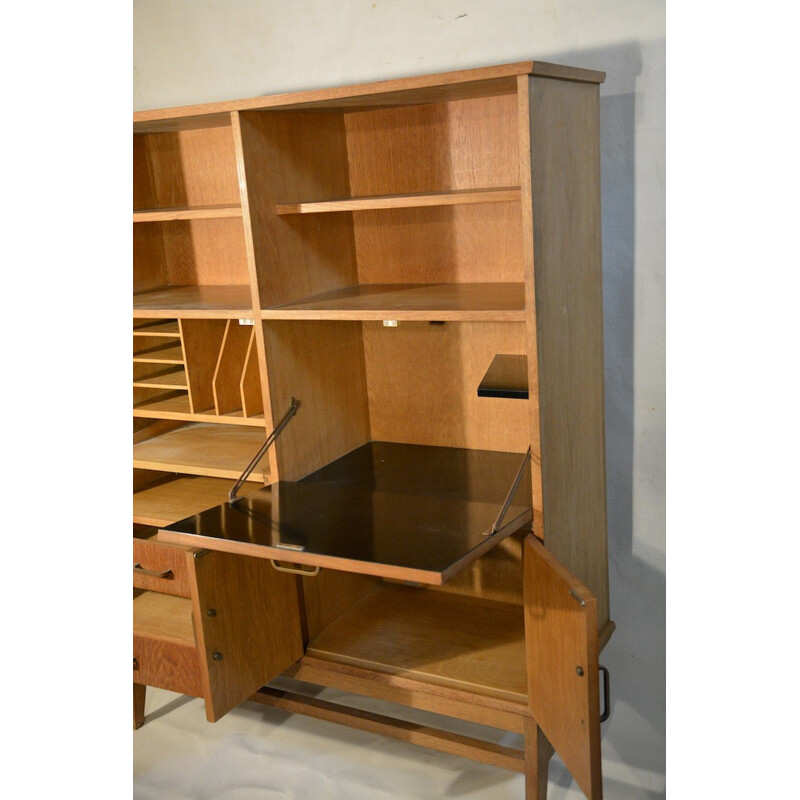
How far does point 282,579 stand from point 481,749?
28.8 inches

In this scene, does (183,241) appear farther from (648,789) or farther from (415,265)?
(648,789)

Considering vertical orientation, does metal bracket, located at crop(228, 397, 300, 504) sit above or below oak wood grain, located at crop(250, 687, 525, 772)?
above

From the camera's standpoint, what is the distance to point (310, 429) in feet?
8.41

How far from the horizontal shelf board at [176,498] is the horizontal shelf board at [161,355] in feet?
1.58

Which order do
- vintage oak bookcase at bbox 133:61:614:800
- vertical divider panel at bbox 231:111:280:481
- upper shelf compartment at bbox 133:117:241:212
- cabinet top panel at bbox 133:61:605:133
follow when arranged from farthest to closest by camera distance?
1. upper shelf compartment at bbox 133:117:241:212
2. vertical divider panel at bbox 231:111:280:481
3. vintage oak bookcase at bbox 133:61:614:800
4. cabinet top panel at bbox 133:61:605:133

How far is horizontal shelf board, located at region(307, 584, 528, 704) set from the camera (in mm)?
2330

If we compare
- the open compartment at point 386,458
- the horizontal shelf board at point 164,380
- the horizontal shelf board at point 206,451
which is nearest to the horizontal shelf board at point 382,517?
the open compartment at point 386,458

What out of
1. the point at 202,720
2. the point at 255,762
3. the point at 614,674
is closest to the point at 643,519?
the point at 614,674

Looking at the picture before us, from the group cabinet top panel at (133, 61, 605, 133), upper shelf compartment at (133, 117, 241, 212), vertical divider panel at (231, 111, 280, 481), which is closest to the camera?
cabinet top panel at (133, 61, 605, 133)

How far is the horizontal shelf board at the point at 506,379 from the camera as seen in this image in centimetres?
215

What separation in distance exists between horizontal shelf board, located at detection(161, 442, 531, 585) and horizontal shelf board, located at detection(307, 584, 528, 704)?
1.60ft

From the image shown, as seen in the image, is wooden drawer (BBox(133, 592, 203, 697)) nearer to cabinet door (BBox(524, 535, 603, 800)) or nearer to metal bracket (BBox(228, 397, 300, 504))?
metal bracket (BBox(228, 397, 300, 504))

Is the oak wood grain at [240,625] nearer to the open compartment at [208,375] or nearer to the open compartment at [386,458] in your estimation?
the open compartment at [386,458]

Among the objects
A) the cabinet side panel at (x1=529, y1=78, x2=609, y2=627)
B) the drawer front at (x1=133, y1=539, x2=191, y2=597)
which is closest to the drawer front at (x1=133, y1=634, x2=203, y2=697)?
the drawer front at (x1=133, y1=539, x2=191, y2=597)
